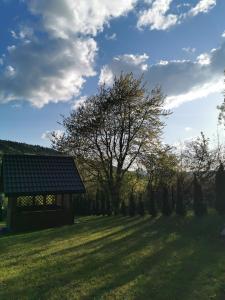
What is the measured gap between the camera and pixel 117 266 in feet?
32.2

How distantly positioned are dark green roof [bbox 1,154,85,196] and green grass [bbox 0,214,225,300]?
6.16 metres

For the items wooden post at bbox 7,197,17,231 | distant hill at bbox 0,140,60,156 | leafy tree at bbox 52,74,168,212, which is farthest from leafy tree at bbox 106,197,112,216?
distant hill at bbox 0,140,60,156

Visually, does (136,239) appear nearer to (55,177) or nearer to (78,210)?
(55,177)

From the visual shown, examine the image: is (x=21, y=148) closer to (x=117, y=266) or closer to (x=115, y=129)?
(x=115, y=129)

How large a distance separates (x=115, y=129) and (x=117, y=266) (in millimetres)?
21439

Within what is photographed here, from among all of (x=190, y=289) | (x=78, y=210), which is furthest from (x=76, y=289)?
(x=78, y=210)

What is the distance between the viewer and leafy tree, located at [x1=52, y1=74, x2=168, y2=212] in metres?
30.5

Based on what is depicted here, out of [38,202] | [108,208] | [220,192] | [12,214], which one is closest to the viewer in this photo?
[220,192]

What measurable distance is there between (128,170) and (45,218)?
40.0ft

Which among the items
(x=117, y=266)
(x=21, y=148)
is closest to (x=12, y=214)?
(x=117, y=266)

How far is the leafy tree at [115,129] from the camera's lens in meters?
30.5

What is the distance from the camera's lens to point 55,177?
2347cm

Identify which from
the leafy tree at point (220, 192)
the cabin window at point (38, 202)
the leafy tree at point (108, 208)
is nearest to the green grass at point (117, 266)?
the leafy tree at point (220, 192)

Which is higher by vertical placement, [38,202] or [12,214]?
[38,202]
